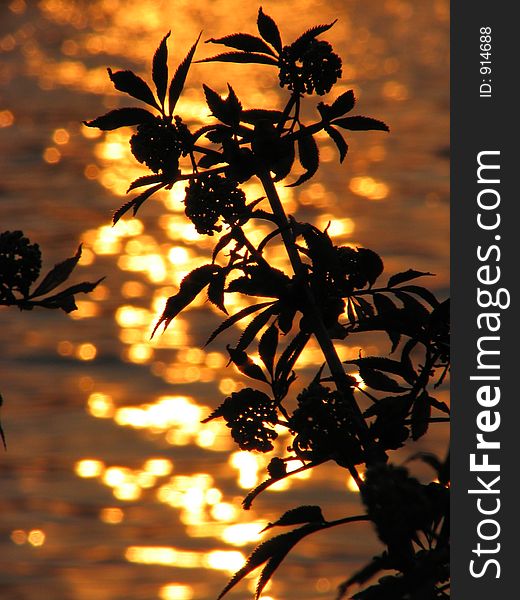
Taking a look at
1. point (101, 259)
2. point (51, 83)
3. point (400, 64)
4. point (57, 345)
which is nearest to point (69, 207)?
point (101, 259)

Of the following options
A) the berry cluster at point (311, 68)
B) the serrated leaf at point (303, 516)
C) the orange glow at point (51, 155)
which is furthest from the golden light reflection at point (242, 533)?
the orange glow at point (51, 155)

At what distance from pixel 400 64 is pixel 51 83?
487cm

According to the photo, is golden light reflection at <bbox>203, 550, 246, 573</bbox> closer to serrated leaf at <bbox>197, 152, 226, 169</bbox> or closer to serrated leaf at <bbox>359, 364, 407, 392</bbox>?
serrated leaf at <bbox>359, 364, 407, 392</bbox>

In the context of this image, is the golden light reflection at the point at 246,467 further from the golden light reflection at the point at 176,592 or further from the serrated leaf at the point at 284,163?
the serrated leaf at the point at 284,163

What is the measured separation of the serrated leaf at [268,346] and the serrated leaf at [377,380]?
0.54 ft

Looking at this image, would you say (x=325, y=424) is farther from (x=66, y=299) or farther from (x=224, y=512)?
(x=224, y=512)

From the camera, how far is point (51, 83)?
661 inches

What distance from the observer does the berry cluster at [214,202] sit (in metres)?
2.06

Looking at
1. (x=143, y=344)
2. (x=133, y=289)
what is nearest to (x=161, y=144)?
(x=143, y=344)

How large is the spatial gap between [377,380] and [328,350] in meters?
0.30

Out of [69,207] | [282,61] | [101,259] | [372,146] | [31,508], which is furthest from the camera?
[372,146]

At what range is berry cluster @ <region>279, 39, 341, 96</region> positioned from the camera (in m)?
2.08

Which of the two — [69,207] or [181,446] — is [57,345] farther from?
[69,207]

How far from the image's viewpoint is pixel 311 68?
208 cm
